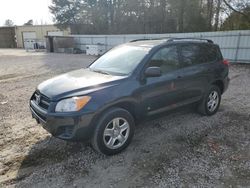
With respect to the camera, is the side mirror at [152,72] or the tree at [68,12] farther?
the tree at [68,12]

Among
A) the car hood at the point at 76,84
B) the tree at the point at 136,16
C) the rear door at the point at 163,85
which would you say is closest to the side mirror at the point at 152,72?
the rear door at the point at 163,85

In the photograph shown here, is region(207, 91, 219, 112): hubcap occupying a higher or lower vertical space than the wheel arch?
lower

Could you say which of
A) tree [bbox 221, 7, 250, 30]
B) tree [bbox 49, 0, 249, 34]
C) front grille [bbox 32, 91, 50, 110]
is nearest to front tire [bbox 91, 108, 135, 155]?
front grille [bbox 32, 91, 50, 110]

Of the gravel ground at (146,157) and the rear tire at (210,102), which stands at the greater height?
the rear tire at (210,102)

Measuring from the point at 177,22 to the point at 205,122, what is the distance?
2303 centimetres

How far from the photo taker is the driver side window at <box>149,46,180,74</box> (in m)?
3.93

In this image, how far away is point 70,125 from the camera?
3127 millimetres

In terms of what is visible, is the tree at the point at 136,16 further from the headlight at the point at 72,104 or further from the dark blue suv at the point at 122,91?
the headlight at the point at 72,104

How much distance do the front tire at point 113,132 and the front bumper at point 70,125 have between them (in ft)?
0.48

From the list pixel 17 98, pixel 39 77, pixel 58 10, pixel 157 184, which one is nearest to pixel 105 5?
pixel 58 10

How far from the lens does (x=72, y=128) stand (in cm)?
314

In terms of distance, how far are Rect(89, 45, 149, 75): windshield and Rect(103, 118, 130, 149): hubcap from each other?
0.79 meters

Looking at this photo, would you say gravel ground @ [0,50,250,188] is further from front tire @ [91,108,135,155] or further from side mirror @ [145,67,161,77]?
side mirror @ [145,67,161,77]

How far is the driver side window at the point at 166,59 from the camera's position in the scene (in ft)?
12.9
